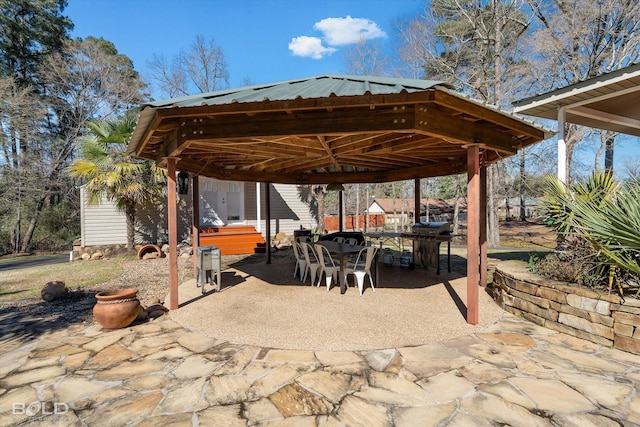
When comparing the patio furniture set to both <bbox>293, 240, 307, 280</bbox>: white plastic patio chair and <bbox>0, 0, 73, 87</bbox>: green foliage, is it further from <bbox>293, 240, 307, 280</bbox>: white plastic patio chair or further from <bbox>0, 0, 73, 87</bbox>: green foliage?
<bbox>0, 0, 73, 87</bbox>: green foliage

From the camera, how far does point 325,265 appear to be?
5.82 metres

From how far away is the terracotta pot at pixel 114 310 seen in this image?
3.89 meters

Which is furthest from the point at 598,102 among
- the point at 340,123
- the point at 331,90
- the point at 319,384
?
the point at 319,384

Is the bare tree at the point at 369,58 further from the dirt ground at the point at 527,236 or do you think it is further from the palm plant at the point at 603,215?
the palm plant at the point at 603,215

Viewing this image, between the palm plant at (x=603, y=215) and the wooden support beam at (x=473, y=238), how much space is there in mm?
1130

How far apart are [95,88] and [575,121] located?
831 inches

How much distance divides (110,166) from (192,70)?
11496mm

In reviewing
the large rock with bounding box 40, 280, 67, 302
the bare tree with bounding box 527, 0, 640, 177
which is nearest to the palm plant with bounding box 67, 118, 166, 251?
the large rock with bounding box 40, 280, 67, 302

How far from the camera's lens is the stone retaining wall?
3219 mm

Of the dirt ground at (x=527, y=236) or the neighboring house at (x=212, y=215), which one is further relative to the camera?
the dirt ground at (x=527, y=236)

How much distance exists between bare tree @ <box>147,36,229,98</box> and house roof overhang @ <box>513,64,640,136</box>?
696 inches

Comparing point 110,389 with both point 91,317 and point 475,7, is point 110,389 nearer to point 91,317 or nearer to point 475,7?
point 91,317

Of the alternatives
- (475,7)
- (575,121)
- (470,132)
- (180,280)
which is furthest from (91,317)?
(475,7)

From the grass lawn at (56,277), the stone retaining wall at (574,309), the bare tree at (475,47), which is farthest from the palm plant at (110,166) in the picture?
the bare tree at (475,47)
